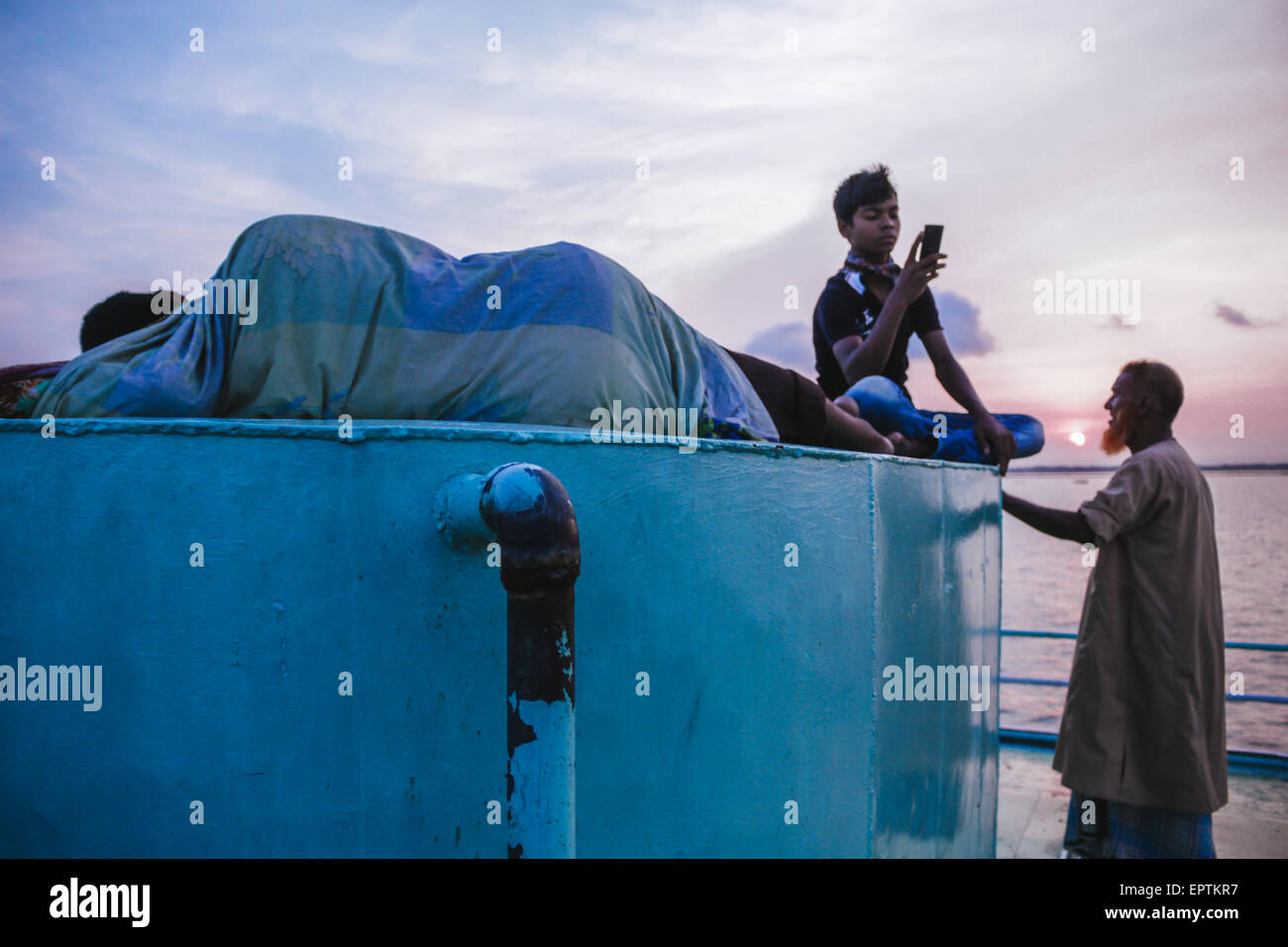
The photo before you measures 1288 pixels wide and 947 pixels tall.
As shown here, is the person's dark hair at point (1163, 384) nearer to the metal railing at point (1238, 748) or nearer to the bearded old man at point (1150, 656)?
the bearded old man at point (1150, 656)

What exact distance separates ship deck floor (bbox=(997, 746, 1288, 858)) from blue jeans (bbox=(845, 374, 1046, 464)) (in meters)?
1.96

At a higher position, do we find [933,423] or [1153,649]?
[933,423]

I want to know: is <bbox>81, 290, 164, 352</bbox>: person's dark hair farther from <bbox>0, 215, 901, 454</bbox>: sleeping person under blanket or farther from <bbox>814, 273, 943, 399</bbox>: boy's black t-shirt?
<bbox>814, 273, 943, 399</bbox>: boy's black t-shirt

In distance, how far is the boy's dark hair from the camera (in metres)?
3.97

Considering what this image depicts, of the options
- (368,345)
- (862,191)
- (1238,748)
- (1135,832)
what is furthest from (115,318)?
(1238,748)

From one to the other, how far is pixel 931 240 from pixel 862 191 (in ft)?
1.58

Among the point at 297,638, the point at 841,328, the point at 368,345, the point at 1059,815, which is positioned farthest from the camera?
the point at 1059,815

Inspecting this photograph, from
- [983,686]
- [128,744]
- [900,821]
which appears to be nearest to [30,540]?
[128,744]

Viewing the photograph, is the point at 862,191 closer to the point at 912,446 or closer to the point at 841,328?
the point at 841,328

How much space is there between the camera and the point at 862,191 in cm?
400

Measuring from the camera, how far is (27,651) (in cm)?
163

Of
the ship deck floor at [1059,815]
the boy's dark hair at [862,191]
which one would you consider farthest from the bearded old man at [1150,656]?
the boy's dark hair at [862,191]

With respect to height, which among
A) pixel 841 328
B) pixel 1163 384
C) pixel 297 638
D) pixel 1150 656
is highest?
pixel 841 328
